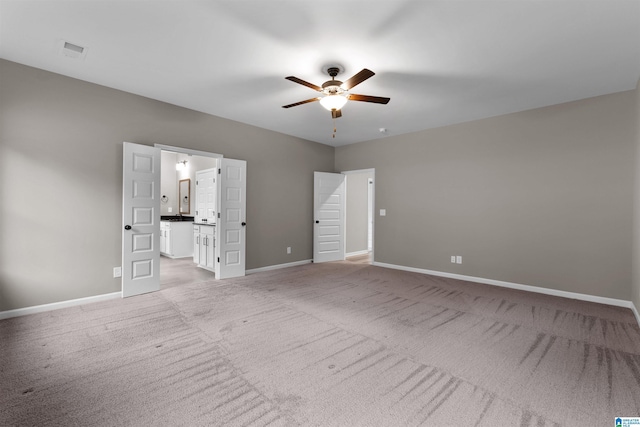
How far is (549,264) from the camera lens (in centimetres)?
424

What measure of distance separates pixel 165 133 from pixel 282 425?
4195mm

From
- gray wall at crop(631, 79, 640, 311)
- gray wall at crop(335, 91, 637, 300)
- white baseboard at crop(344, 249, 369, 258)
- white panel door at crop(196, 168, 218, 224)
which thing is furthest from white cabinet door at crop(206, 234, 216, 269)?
gray wall at crop(631, 79, 640, 311)

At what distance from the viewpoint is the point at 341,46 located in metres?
2.77

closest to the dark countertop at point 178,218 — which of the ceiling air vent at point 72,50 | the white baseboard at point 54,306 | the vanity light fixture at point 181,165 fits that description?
the vanity light fixture at point 181,165

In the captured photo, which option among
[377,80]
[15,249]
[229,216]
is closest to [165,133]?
[229,216]

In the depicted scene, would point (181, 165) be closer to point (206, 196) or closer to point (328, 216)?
point (206, 196)

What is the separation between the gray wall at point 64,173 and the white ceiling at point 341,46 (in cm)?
27

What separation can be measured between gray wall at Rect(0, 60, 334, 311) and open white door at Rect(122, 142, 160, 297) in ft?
0.44

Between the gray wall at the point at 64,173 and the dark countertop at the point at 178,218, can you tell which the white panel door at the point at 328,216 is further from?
the dark countertop at the point at 178,218

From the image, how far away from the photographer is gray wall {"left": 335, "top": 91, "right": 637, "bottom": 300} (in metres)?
3.81

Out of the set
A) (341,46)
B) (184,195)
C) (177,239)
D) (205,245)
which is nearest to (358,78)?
(341,46)

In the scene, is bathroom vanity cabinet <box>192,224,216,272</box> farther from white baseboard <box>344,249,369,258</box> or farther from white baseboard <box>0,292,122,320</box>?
white baseboard <box>344,249,369,258</box>

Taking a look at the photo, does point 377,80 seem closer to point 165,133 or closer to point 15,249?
point 165,133

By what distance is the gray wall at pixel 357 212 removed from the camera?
7.67 m
